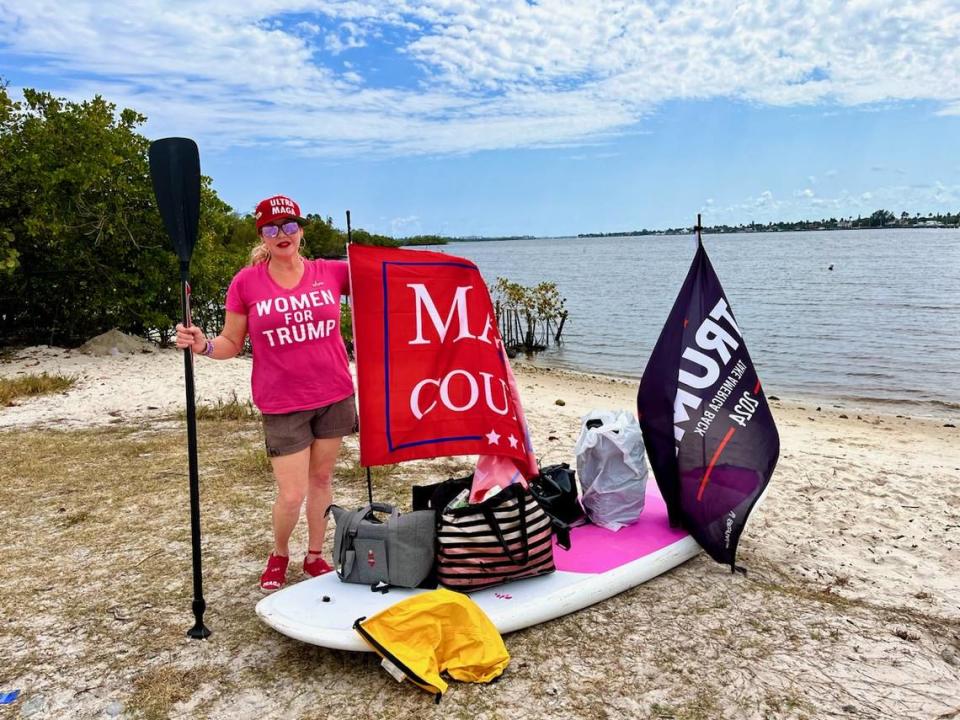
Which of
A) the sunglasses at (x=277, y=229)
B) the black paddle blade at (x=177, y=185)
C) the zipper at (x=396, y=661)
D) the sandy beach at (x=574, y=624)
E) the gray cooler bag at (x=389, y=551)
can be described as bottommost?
the sandy beach at (x=574, y=624)

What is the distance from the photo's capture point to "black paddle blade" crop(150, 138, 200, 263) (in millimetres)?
3389

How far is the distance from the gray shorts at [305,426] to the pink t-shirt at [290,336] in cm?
6

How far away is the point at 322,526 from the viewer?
400 centimetres

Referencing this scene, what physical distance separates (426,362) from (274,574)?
1.48m

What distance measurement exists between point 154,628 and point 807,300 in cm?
3146

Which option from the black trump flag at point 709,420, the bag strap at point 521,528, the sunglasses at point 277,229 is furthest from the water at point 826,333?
the sunglasses at point 277,229

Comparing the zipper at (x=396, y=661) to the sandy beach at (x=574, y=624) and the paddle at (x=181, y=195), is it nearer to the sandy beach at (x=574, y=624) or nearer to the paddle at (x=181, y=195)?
the sandy beach at (x=574, y=624)

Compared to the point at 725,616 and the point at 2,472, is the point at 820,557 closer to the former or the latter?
the point at 725,616

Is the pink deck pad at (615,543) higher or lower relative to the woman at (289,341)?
lower

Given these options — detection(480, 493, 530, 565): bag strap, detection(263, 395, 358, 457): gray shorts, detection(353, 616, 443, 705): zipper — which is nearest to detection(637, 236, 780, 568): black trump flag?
detection(480, 493, 530, 565): bag strap

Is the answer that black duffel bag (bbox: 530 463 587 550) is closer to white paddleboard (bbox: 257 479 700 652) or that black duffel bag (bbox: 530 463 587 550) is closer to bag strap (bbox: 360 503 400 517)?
white paddleboard (bbox: 257 479 700 652)

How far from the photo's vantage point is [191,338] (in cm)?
333

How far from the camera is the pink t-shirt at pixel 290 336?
3.44 metres

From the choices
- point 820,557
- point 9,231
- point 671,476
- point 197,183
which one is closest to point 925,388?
point 820,557
